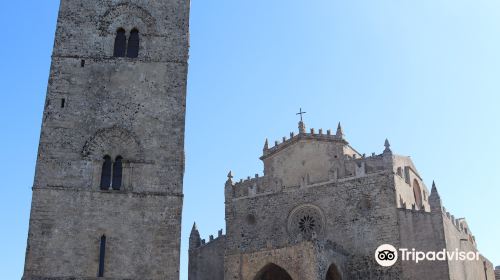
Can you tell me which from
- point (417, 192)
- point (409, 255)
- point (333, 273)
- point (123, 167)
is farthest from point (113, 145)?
point (417, 192)

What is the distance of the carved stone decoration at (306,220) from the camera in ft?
89.1

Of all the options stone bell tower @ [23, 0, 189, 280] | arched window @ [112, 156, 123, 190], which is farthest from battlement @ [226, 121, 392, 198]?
arched window @ [112, 156, 123, 190]

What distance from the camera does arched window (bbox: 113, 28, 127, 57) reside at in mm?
18125

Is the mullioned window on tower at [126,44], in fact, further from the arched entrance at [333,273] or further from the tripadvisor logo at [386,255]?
the tripadvisor logo at [386,255]

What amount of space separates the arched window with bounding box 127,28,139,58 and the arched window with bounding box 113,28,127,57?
5.8 inches

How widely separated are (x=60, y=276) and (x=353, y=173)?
15.4m

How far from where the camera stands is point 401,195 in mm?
26594

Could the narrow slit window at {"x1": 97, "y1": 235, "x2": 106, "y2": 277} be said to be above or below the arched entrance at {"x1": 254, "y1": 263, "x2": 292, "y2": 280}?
below

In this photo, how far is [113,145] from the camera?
55.4 feet

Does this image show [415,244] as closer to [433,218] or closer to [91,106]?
[433,218]

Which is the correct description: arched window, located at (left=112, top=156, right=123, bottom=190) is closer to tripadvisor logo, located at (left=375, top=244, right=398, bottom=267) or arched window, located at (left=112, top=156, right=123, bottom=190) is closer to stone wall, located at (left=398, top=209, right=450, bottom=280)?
tripadvisor logo, located at (left=375, top=244, right=398, bottom=267)

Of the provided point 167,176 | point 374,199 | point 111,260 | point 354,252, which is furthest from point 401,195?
point 111,260

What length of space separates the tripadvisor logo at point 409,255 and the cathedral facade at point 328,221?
0.15 metres

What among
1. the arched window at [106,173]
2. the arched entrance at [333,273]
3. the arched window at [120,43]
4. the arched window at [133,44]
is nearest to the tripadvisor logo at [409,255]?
the arched entrance at [333,273]
